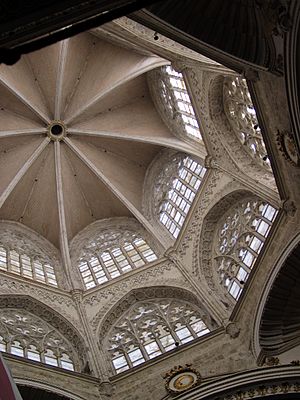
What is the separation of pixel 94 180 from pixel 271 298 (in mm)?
11313

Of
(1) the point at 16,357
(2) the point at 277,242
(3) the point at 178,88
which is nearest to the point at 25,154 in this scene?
(3) the point at 178,88

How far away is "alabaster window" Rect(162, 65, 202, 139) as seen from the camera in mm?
19328

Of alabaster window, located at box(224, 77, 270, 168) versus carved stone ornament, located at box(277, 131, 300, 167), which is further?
alabaster window, located at box(224, 77, 270, 168)

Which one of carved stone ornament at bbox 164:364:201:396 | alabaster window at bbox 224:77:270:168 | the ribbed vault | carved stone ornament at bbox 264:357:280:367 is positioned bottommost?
carved stone ornament at bbox 264:357:280:367

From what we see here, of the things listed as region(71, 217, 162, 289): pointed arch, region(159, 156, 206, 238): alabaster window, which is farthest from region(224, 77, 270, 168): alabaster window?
region(71, 217, 162, 289): pointed arch

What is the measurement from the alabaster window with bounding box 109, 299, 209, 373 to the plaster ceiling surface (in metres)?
5.53

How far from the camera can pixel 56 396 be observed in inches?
509

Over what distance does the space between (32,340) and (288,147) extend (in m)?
8.12

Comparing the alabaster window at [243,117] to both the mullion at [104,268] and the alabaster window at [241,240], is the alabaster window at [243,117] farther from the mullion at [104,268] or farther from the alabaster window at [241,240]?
the mullion at [104,268]

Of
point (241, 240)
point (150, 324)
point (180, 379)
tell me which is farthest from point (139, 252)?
→ point (180, 379)

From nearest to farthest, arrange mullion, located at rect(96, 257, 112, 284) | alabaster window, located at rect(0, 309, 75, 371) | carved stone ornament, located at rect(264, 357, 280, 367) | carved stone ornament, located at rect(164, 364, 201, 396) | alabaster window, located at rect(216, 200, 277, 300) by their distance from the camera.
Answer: carved stone ornament, located at rect(164, 364, 201, 396)
carved stone ornament, located at rect(264, 357, 280, 367)
alabaster window, located at rect(0, 309, 75, 371)
alabaster window, located at rect(216, 200, 277, 300)
mullion, located at rect(96, 257, 112, 284)

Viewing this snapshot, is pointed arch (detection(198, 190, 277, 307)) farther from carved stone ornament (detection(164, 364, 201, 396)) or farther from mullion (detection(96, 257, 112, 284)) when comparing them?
mullion (detection(96, 257, 112, 284))

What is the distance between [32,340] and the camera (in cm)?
1536

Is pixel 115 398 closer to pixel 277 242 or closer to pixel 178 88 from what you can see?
pixel 277 242
